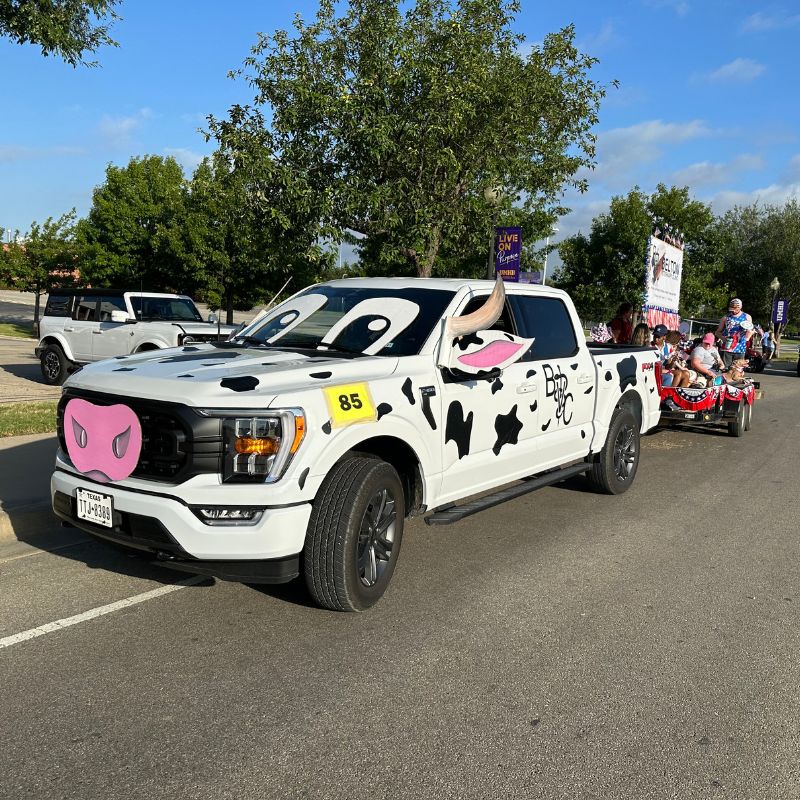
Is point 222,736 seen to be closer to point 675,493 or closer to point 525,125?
point 675,493

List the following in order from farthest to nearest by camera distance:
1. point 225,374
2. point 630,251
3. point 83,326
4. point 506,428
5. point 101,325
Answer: point 630,251 → point 83,326 → point 101,325 → point 506,428 → point 225,374

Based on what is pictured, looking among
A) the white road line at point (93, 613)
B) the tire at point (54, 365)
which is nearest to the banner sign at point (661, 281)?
the tire at point (54, 365)

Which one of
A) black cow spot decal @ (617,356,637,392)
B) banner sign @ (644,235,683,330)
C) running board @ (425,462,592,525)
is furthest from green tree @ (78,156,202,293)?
running board @ (425,462,592,525)

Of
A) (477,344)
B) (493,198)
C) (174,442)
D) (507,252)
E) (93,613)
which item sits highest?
(493,198)

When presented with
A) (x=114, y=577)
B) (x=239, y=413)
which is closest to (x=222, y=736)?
(x=239, y=413)

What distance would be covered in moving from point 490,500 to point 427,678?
1.78 meters

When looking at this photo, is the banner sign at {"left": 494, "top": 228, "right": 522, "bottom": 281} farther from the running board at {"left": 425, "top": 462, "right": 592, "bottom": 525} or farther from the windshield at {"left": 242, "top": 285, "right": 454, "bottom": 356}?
the windshield at {"left": 242, "top": 285, "right": 454, "bottom": 356}

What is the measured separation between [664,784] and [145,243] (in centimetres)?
2685

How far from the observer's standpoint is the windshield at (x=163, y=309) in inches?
555

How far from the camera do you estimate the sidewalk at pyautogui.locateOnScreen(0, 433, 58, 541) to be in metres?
5.60

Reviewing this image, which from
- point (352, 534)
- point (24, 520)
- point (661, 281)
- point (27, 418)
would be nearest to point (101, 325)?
point (27, 418)

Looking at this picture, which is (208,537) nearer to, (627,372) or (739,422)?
(627,372)

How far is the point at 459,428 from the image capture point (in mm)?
4980

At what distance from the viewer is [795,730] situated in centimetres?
329
